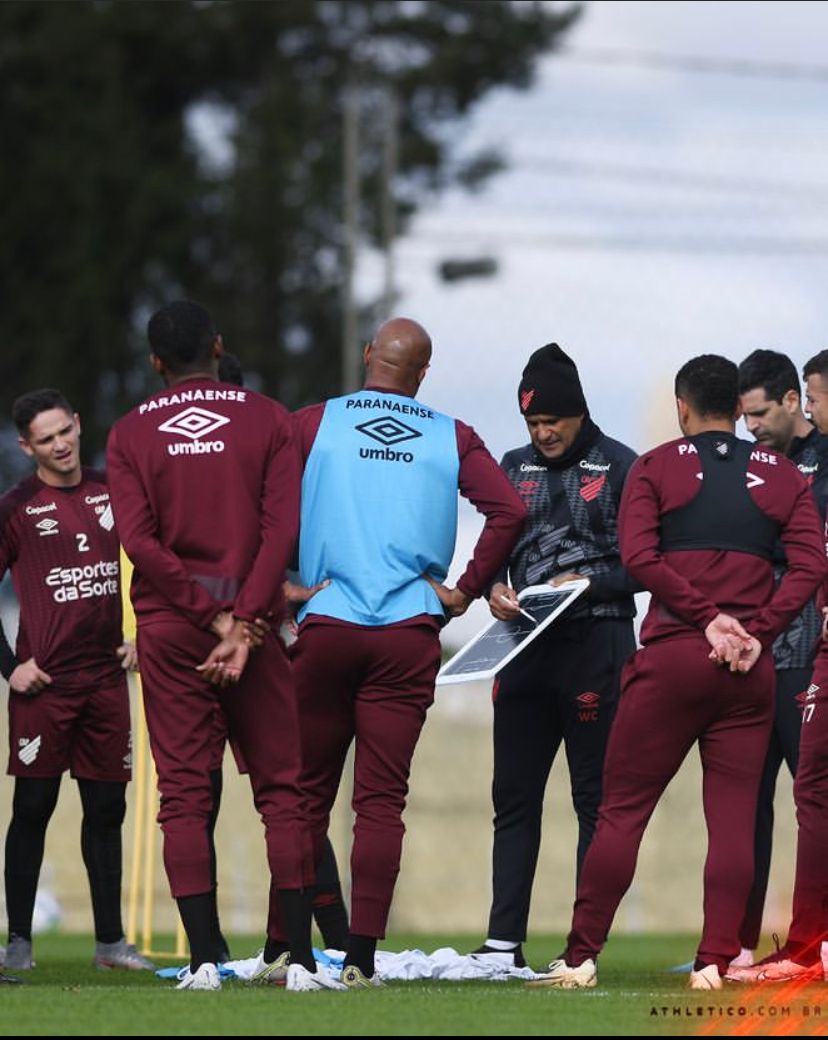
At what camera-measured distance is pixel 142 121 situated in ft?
90.5

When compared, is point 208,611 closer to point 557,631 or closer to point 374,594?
point 374,594

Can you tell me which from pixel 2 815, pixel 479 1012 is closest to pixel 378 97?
pixel 2 815

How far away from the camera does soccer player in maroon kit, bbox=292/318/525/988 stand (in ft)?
22.6

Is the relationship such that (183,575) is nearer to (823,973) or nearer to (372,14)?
(823,973)

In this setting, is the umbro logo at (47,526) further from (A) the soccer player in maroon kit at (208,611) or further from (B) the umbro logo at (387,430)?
(B) the umbro logo at (387,430)

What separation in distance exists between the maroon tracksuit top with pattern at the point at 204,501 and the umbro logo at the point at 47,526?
1994 millimetres

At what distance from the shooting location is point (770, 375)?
26.6ft

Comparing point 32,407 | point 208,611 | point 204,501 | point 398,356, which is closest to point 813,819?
point 398,356

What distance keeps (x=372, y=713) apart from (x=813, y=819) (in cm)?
158

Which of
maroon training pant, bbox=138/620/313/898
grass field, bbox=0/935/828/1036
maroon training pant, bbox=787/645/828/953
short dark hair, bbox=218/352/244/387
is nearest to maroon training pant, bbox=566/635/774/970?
grass field, bbox=0/935/828/1036

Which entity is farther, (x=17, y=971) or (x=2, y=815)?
(x=2, y=815)

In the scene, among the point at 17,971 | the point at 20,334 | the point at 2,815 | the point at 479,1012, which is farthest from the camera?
the point at 20,334

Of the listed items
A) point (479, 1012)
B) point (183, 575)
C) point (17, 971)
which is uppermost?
point (183, 575)

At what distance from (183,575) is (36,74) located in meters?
22.0
